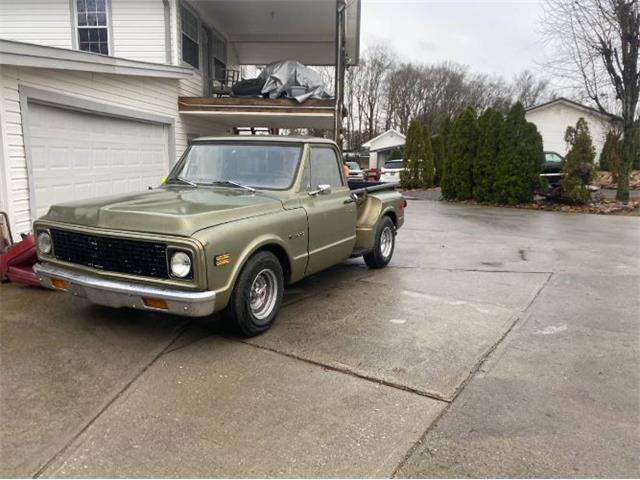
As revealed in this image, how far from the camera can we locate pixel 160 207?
4051 mm

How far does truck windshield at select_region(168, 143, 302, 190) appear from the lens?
202 inches

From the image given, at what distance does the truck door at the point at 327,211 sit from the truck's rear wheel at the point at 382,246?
0.78 m

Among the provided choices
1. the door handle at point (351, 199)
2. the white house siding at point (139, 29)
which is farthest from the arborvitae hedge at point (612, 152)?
the door handle at point (351, 199)

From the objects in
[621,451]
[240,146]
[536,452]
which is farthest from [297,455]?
[240,146]

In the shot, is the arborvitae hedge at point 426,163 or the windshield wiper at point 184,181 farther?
the arborvitae hedge at point 426,163

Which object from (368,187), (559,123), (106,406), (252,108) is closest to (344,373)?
(106,406)

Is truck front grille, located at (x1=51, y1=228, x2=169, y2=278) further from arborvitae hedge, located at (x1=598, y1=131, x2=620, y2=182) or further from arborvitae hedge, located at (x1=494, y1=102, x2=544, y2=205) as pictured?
arborvitae hedge, located at (x1=598, y1=131, x2=620, y2=182)

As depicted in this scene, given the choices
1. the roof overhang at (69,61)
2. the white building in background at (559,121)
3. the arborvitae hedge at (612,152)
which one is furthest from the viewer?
the white building in background at (559,121)

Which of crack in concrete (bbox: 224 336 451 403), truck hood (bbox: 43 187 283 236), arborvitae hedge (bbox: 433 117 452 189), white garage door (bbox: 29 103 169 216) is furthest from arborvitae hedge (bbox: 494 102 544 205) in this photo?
crack in concrete (bbox: 224 336 451 403)

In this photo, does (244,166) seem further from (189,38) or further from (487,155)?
(487,155)

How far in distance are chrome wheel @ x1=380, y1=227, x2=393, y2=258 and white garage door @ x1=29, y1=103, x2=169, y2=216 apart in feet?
16.7

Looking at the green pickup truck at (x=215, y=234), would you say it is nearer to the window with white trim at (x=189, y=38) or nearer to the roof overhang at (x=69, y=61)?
the roof overhang at (x=69, y=61)

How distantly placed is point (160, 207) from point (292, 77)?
946 cm

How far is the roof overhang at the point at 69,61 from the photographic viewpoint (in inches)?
252
